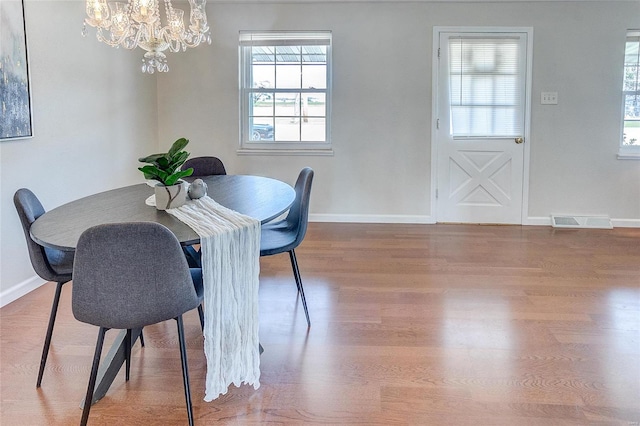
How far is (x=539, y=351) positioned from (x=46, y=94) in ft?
10.6

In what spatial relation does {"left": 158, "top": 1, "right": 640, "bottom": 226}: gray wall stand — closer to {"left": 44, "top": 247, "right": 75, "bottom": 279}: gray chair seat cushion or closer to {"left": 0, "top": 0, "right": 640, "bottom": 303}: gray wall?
{"left": 0, "top": 0, "right": 640, "bottom": 303}: gray wall

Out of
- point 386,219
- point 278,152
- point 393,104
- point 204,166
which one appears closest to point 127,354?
point 204,166

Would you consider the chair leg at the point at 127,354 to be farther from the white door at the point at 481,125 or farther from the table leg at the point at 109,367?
the white door at the point at 481,125

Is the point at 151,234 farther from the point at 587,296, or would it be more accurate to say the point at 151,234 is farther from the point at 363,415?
the point at 587,296

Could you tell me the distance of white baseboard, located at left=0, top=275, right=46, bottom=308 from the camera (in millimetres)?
3100

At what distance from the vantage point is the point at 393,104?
17.0 ft

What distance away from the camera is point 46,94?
3.39 metres

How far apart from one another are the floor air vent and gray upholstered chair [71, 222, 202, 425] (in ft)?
14.1

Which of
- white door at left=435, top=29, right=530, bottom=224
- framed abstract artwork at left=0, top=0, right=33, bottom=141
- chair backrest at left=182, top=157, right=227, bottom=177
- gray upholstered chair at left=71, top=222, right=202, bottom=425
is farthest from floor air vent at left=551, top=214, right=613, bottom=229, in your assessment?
framed abstract artwork at left=0, top=0, right=33, bottom=141

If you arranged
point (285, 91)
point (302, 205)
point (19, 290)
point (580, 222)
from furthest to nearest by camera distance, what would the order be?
1. point (285, 91)
2. point (580, 222)
3. point (19, 290)
4. point (302, 205)

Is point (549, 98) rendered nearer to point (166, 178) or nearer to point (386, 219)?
point (386, 219)

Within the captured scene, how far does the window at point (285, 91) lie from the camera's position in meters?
5.18

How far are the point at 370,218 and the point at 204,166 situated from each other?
89.0 inches

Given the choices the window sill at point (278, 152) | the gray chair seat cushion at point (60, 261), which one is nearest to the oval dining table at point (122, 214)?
the gray chair seat cushion at point (60, 261)
